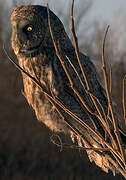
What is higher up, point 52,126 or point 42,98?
point 42,98

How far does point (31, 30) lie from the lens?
4352 millimetres

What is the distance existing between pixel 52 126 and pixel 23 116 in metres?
17.7

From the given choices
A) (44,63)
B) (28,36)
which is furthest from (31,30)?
(44,63)

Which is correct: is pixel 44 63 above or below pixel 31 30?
below

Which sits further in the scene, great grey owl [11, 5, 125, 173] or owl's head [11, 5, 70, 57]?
owl's head [11, 5, 70, 57]

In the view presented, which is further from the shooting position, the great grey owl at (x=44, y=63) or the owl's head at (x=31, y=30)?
the owl's head at (x=31, y=30)

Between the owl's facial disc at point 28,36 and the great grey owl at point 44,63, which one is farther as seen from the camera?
the owl's facial disc at point 28,36

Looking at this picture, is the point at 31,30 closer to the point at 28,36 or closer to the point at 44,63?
the point at 28,36

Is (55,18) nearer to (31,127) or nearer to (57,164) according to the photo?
(57,164)

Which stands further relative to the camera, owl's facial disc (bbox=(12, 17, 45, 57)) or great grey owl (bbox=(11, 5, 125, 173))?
owl's facial disc (bbox=(12, 17, 45, 57))

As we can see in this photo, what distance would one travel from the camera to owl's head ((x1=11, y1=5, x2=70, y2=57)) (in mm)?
4289

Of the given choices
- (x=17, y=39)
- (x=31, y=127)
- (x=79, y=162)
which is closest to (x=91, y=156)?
(x=17, y=39)

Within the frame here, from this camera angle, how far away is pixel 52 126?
433 centimetres

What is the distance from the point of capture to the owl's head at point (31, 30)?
429 cm
